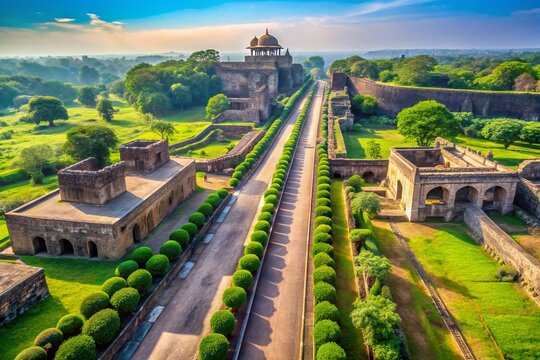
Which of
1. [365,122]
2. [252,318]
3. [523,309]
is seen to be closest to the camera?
[252,318]

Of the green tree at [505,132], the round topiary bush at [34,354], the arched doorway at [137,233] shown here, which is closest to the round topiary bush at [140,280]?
the round topiary bush at [34,354]

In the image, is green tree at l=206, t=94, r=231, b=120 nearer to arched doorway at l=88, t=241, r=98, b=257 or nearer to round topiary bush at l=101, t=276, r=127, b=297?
arched doorway at l=88, t=241, r=98, b=257

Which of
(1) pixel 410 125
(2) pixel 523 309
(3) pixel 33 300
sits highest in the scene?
(1) pixel 410 125

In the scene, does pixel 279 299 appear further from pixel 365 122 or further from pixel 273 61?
pixel 273 61

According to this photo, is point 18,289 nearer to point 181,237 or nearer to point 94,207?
point 94,207

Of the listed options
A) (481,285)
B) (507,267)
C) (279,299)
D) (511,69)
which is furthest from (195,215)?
(511,69)

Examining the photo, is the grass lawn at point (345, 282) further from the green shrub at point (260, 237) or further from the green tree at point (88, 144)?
the green tree at point (88, 144)

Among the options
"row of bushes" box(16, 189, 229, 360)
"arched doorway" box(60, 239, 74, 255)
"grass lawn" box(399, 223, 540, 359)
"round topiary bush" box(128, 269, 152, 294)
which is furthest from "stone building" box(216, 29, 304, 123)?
"round topiary bush" box(128, 269, 152, 294)
